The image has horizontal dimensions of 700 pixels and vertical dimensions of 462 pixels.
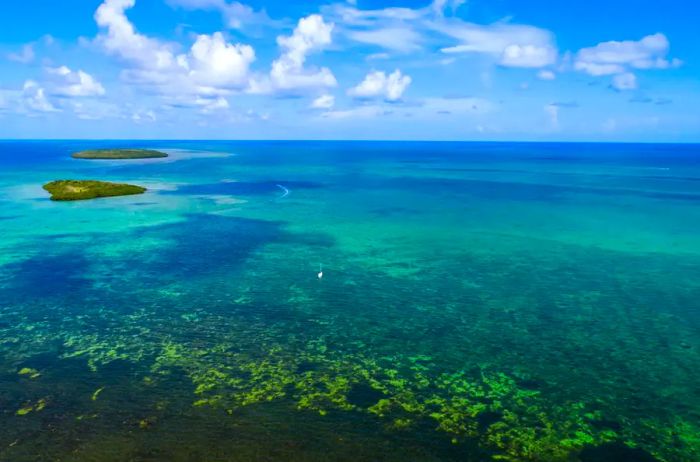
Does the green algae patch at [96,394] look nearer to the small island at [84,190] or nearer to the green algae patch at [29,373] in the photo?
the green algae patch at [29,373]

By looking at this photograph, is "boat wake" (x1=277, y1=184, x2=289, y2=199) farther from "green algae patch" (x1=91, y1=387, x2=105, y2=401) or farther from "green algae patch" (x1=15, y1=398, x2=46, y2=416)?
"green algae patch" (x1=15, y1=398, x2=46, y2=416)

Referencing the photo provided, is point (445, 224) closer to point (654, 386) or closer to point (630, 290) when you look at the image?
point (630, 290)

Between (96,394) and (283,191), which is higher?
(283,191)

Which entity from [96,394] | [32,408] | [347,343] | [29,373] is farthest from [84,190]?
[347,343]

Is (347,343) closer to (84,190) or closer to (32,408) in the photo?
(32,408)


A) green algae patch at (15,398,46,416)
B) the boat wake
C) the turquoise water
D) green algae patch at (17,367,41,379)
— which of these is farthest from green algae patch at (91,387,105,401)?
the boat wake

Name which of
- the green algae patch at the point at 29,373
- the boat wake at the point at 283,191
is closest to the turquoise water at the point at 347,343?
the green algae patch at the point at 29,373

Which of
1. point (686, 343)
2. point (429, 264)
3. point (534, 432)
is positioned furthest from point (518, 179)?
point (534, 432)
